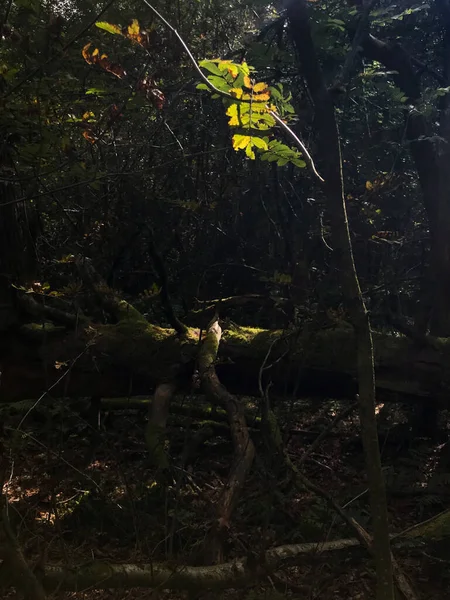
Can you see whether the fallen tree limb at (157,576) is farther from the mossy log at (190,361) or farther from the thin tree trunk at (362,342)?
the mossy log at (190,361)

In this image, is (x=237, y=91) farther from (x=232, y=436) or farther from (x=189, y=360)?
(x=189, y=360)

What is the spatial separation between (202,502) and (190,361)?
1.18 meters

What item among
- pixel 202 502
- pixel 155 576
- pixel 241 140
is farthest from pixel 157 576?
pixel 241 140

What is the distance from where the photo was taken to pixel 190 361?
4.82 meters

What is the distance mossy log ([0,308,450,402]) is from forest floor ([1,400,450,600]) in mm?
388

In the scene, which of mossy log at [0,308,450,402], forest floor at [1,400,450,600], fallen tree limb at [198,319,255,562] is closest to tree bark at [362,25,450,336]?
mossy log at [0,308,450,402]

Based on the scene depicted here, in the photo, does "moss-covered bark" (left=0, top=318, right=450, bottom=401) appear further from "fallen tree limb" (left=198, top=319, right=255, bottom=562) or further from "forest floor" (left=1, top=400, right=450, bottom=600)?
"forest floor" (left=1, top=400, right=450, bottom=600)

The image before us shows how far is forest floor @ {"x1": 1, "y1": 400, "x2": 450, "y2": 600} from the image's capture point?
11.0 ft

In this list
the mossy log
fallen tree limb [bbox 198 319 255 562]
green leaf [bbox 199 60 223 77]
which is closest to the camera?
green leaf [bbox 199 60 223 77]

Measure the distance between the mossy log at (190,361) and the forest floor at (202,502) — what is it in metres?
0.39

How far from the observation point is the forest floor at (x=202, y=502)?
334 centimetres

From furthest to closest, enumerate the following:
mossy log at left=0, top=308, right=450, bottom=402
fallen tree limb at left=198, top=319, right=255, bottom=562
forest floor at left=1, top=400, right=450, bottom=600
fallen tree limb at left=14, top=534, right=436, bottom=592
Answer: mossy log at left=0, top=308, right=450, bottom=402 → forest floor at left=1, top=400, right=450, bottom=600 → fallen tree limb at left=198, top=319, right=255, bottom=562 → fallen tree limb at left=14, top=534, right=436, bottom=592

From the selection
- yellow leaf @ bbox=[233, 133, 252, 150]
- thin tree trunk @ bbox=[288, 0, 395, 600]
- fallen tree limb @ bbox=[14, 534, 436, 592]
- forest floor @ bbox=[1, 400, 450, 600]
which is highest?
yellow leaf @ bbox=[233, 133, 252, 150]

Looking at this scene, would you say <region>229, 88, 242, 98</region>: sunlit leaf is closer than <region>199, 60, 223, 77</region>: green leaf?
Yes
